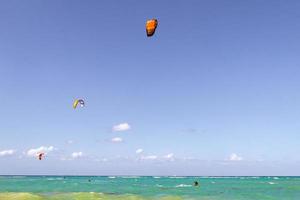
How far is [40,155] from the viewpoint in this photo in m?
28.5

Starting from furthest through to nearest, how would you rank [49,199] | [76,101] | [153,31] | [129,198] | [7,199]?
[129,198] → [49,199] → [7,199] → [76,101] → [153,31]

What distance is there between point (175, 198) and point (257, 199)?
7.99 metres

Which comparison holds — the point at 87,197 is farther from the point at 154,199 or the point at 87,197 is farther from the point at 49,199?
the point at 154,199

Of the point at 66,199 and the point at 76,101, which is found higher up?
the point at 76,101

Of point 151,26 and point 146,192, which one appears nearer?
point 151,26

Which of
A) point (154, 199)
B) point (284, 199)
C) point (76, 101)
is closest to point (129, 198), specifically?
point (154, 199)

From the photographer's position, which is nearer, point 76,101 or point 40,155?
point 76,101

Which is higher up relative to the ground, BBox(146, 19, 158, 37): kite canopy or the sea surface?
BBox(146, 19, 158, 37): kite canopy

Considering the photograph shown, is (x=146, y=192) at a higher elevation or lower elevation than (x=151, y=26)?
lower

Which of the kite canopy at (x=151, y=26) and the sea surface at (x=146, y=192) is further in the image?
the sea surface at (x=146, y=192)

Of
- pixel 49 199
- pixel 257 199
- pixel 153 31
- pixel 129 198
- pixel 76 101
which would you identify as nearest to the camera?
pixel 153 31

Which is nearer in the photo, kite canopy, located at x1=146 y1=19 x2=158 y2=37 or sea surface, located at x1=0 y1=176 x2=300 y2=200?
kite canopy, located at x1=146 y1=19 x2=158 y2=37

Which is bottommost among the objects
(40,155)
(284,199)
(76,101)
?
(284,199)

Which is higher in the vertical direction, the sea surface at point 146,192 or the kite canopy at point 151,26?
the kite canopy at point 151,26
